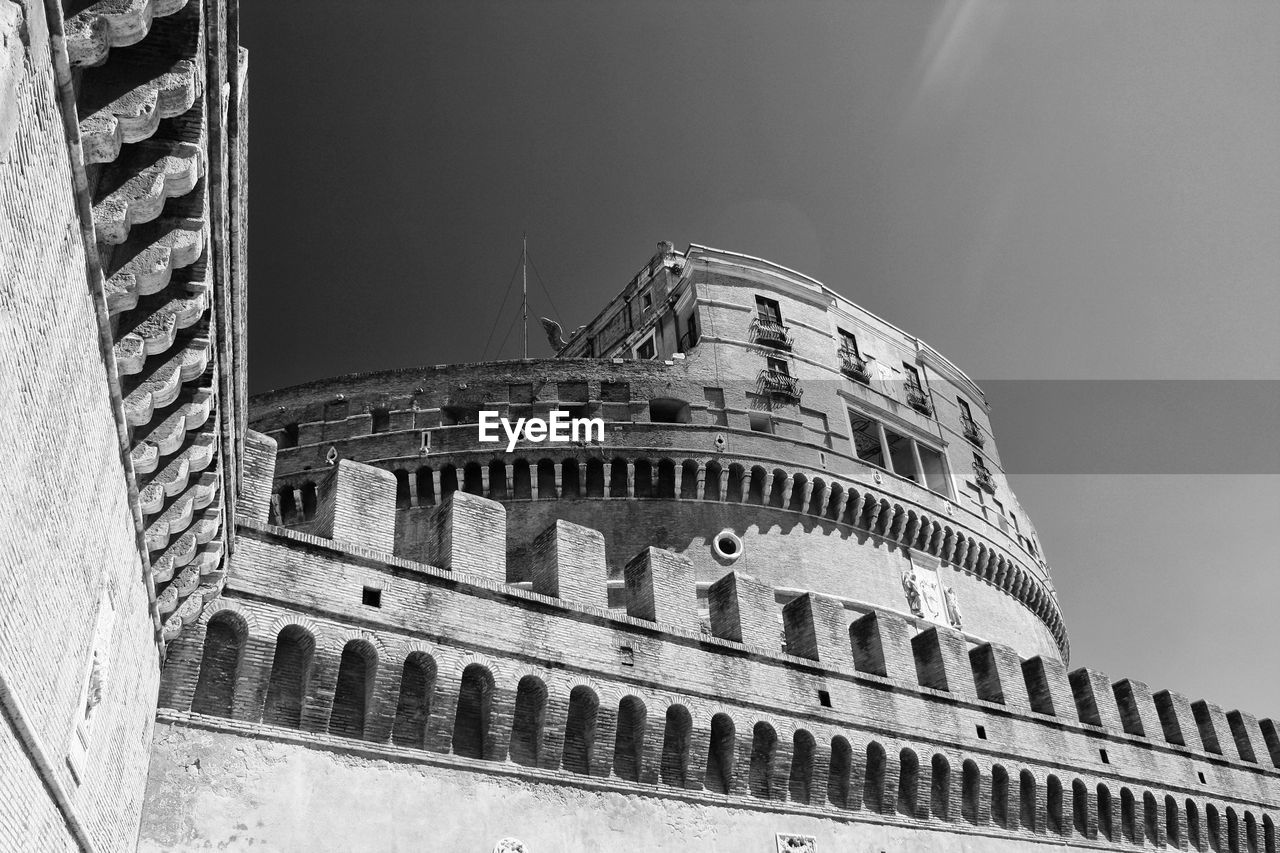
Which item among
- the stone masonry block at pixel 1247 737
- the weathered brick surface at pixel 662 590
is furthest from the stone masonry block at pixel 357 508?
the stone masonry block at pixel 1247 737

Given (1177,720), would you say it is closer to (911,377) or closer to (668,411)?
(668,411)

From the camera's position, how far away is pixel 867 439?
33094 mm

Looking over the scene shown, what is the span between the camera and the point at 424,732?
938 centimetres

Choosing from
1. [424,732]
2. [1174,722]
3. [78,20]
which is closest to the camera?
[78,20]

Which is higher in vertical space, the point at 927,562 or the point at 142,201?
the point at 927,562

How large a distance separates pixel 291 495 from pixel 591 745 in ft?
55.8

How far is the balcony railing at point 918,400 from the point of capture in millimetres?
34406

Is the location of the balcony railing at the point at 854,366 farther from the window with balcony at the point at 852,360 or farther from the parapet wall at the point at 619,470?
the parapet wall at the point at 619,470

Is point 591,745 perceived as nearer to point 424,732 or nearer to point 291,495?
point 424,732

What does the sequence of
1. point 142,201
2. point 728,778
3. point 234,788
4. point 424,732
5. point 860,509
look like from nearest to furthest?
point 142,201, point 234,788, point 424,732, point 728,778, point 860,509

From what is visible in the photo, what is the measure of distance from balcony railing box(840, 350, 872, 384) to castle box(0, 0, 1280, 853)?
10.4 metres

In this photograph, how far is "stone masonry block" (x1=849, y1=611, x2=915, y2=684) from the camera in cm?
1359

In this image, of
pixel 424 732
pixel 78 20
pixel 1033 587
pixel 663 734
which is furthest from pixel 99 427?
pixel 1033 587

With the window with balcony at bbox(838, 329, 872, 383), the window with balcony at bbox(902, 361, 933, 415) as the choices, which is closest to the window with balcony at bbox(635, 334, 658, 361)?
the window with balcony at bbox(838, 329, 872, 383)
